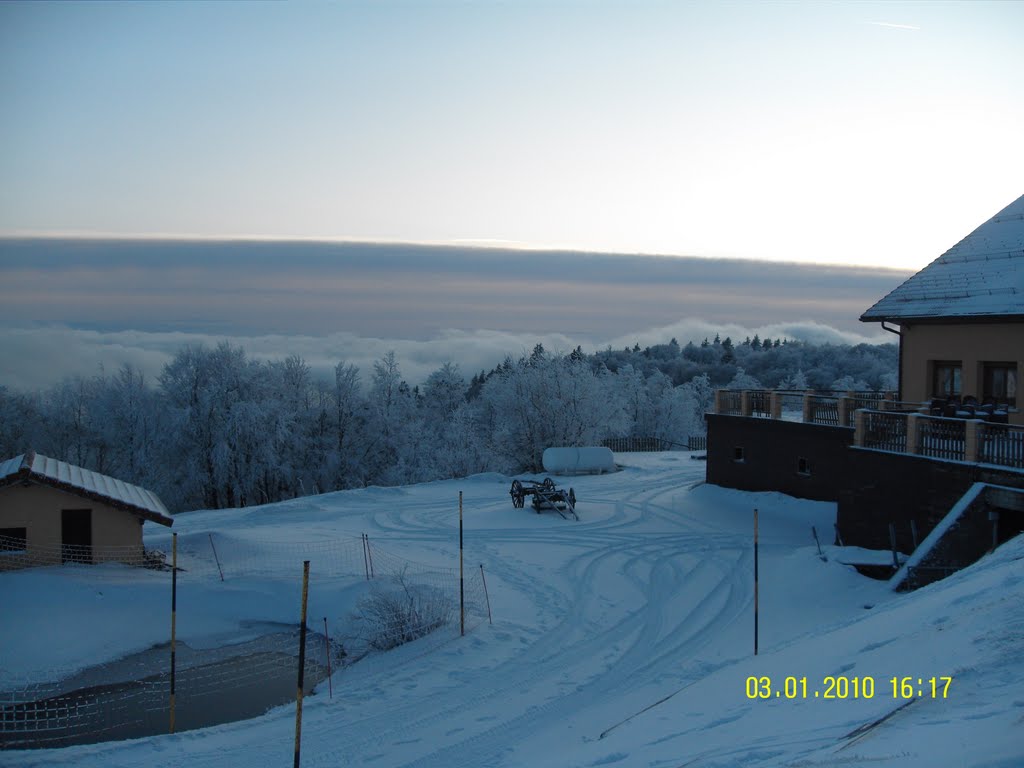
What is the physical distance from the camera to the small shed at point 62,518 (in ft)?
65.3

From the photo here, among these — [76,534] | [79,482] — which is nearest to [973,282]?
[79,482]

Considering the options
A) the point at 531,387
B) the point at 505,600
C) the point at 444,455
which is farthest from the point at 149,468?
the point at 505,600

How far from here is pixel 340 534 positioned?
25438mm

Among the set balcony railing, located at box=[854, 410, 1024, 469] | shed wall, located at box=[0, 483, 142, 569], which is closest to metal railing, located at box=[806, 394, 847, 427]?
balcony railing, located at box=[854, 410, 1024, 469]

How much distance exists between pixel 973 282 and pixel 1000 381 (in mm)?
2759

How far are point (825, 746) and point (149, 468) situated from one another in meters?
51.0

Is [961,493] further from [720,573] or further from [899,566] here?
[720,573]

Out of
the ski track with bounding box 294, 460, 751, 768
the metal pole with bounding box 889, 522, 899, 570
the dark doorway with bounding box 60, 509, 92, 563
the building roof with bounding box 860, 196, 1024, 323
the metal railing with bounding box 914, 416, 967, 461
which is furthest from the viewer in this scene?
the building roof with bounding box 860, 196, 1024, 323

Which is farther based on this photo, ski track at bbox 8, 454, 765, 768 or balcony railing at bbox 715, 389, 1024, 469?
balcony railing at bbox 715, 389, 1024, 469

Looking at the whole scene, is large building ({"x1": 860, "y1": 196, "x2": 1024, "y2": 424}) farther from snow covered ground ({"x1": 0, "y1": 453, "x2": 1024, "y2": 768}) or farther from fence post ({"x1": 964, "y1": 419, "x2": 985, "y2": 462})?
snow covered ground ({"x1": 0, "y1": 453, "x2": 1024, "y2": 768})

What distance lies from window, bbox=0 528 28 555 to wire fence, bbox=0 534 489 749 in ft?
4.70

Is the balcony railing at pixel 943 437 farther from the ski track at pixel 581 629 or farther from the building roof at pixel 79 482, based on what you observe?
the building roof at pixel 79 482

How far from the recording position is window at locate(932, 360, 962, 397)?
2225 centimetres
